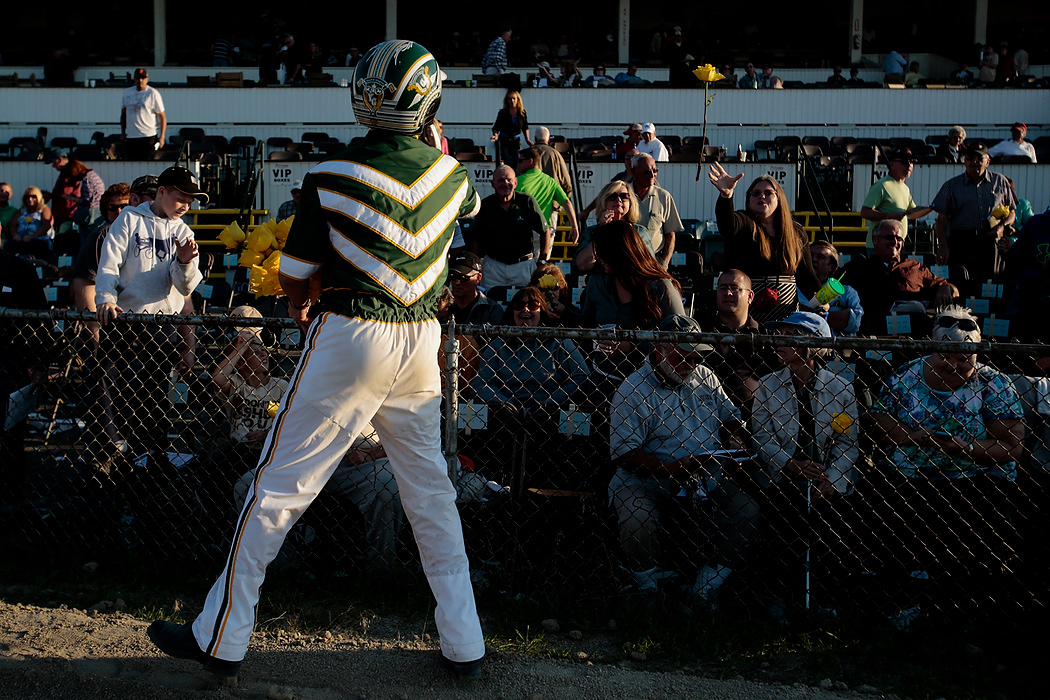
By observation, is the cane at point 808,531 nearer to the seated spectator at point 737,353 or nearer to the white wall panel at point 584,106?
the seated spectator at point 737,353

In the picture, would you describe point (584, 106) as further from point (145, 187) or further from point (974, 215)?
point (145, 187)

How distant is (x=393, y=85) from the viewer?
10.4 feet

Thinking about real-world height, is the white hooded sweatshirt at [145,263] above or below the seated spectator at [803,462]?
above

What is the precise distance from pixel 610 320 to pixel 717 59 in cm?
2259

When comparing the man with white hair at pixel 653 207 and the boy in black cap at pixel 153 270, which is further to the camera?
the man with white hair at pixel 653 207

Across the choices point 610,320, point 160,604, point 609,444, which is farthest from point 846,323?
point 160,604

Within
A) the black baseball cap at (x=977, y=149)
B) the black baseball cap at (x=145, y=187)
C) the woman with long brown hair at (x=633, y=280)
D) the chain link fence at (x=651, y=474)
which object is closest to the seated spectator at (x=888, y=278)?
the black baseball cap at (x=977, y=149)

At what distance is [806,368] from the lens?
14.4ft

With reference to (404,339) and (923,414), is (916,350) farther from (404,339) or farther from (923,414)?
(404,339)

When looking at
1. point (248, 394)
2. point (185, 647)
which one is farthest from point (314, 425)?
point (248, 394)

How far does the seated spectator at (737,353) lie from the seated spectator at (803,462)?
0.45 ft

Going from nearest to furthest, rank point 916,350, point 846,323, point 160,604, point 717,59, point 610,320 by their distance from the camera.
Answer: point 916,350, point 160,604, point 610,320, point 846,323, point 717,59

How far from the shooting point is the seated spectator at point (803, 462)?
406cm

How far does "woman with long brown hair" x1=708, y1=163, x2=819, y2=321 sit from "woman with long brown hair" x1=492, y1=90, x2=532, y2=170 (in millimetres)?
6518
